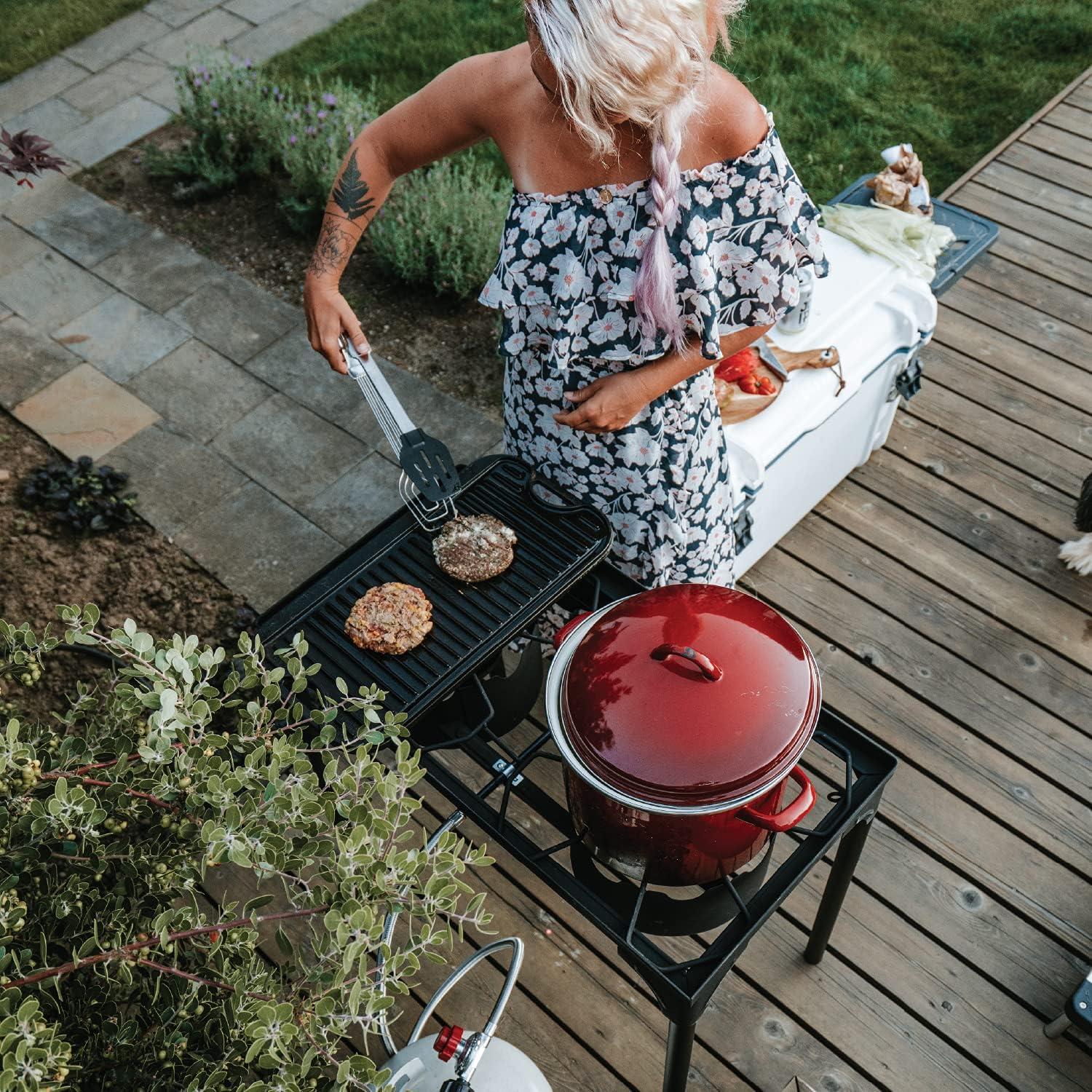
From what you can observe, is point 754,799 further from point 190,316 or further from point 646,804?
point 190,316

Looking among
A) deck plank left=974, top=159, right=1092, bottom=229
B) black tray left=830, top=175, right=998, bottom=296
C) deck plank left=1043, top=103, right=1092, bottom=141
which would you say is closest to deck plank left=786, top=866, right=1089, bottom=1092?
black tray left=830, top=175, right=998, bottom=296

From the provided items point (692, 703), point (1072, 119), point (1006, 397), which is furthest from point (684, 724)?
point (1072, 119)

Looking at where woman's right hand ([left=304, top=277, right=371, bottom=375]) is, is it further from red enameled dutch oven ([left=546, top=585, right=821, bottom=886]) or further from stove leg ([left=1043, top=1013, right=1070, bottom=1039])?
stove leg ([left=1043, top=1013, right=1070, bottom=1039])

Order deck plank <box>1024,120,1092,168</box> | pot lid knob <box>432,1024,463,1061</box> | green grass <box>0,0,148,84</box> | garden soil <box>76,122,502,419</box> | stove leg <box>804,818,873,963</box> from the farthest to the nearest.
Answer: green grass <box>0,0,148,84</box> → deck plank <box>1024,120,1092,168</box> → garden soil <box>76,122,502,419</box> → stove leg <box>804,818,873,963</box> → pot lid knob <box>432,1024,463,1061</box>

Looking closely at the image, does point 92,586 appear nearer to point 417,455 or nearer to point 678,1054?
point 417,455

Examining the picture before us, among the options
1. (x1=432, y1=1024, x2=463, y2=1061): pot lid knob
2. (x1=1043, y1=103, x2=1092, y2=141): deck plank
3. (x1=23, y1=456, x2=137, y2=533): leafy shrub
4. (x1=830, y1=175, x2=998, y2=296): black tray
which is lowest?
(x1=23, y1=456, x2=137, y2=533): leafy shrub

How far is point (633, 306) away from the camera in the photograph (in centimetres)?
173

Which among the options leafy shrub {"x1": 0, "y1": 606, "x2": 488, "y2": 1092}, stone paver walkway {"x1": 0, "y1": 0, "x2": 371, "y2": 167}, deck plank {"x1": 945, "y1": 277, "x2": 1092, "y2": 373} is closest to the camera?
leafy shrub {"x1": 0, "y1": 606, "x2": 488, "y2": 1092}

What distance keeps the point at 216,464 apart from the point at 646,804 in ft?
8.60

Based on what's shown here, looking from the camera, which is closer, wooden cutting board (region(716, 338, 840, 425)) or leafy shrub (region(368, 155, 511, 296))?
wooden cutting board (region(716, 338, 840, 425))

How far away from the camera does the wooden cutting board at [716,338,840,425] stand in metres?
2.52

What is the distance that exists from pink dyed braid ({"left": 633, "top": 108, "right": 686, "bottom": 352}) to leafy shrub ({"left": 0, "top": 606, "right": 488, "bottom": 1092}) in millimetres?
833

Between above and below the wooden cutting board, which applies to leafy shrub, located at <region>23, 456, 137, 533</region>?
below

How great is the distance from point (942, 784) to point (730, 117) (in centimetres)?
184
